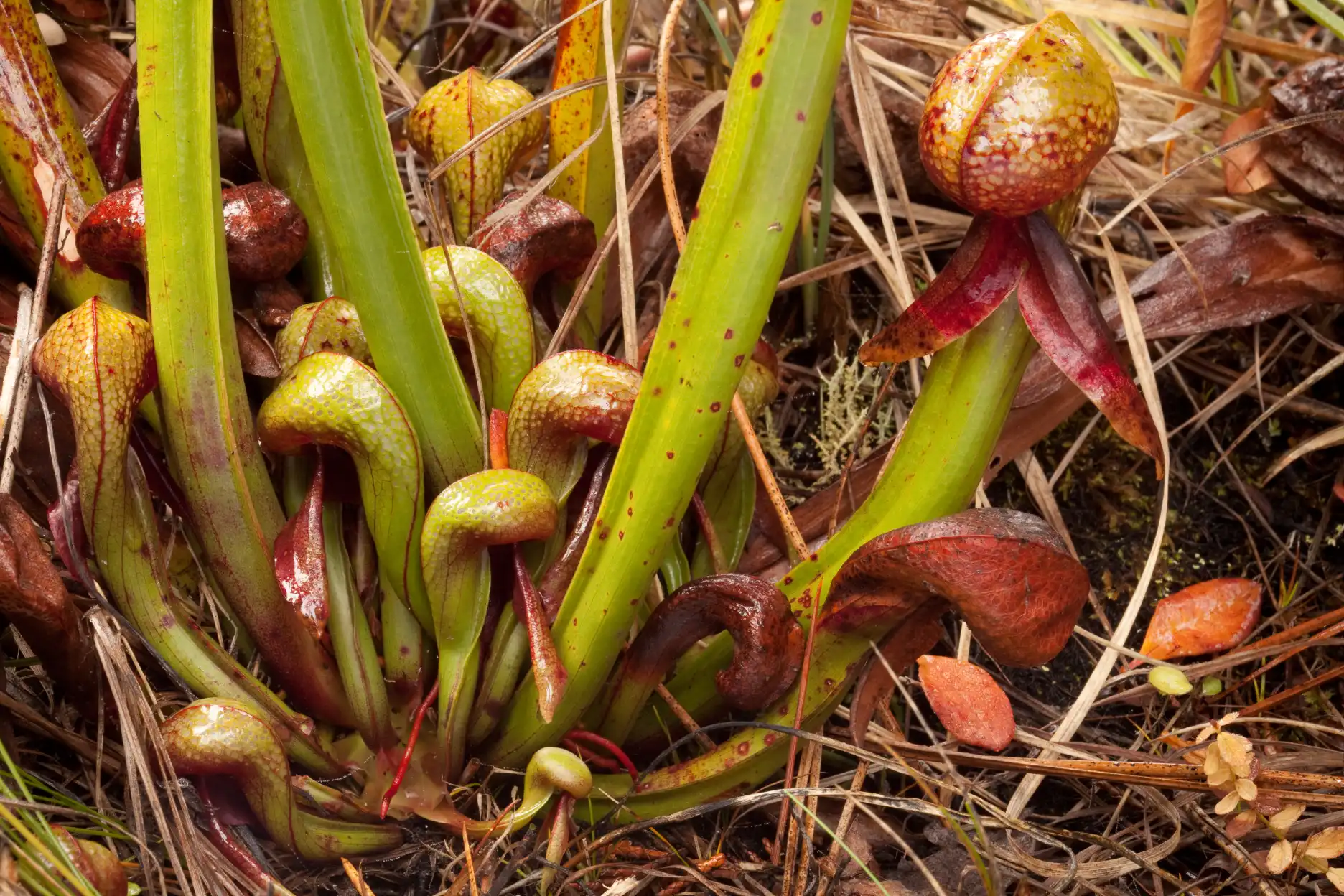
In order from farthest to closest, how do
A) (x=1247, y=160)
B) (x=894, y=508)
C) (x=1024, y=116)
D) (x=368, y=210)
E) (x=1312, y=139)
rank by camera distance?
(x=1247, y=160) → (x=1312, y=139) → (x=894, y=508) → (x=368, y=210) → (x=1024, y=116)

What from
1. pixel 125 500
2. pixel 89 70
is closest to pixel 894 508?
pixel 125 500

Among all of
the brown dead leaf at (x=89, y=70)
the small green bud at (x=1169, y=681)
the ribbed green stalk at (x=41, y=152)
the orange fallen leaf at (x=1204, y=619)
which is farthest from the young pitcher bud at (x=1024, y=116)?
the brown dead leaf at (x=89, y=70)

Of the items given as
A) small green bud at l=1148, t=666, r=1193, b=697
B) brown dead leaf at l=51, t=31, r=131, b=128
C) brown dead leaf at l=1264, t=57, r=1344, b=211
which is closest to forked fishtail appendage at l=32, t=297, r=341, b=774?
brown dead leaf at l=51, t=31, r=131, b=128

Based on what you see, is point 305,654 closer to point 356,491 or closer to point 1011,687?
point 356,491

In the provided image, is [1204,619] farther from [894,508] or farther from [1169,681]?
[894,508]

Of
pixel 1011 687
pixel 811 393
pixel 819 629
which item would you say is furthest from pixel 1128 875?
pixel 811 393

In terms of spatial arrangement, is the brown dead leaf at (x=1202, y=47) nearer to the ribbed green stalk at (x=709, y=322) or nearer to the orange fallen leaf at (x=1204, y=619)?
the orange fallen leaf at (x=1204, y=619)
